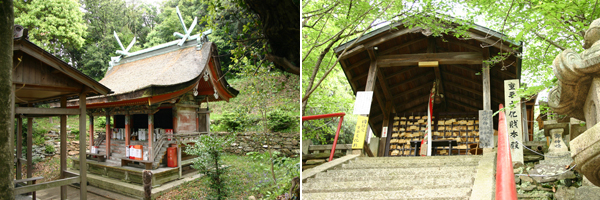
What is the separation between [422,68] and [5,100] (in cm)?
908

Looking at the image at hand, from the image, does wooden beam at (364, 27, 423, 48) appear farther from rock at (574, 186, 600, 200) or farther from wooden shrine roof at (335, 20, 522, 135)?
rock at (574, 186, 600, 200)

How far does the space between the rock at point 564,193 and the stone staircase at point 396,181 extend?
1026 mm

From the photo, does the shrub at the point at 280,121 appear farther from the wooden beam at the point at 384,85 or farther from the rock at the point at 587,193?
the rock at the point at 587,193

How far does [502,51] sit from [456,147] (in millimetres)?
3182

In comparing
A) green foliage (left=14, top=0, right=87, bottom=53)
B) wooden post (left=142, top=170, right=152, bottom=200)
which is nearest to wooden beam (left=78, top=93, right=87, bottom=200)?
wooden post (left=142, top=170, right=152, bottom=200)

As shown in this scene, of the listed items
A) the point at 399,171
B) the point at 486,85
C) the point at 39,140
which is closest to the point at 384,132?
the point at 486,85

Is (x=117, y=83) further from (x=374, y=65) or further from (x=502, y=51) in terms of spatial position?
(x=502, y=51)

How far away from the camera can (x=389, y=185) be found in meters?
3.69

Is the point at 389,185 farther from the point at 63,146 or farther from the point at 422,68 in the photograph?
the point at 422,68

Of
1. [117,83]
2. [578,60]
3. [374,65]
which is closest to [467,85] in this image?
[374,65]

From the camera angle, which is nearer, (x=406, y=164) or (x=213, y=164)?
(x=406, y=164)

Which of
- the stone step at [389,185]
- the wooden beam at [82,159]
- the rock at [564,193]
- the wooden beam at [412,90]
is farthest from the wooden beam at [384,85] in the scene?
the wooden beam at [82,159]

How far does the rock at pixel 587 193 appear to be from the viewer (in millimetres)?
3637

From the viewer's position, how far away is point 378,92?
9508 millimetres
